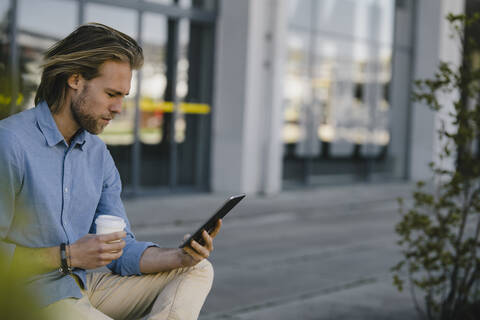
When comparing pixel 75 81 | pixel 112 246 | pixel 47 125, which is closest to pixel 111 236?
pixel 112 246

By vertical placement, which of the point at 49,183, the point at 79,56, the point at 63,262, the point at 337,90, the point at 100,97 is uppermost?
the point at 337,90

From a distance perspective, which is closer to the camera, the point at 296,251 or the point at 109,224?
the point at 109,224

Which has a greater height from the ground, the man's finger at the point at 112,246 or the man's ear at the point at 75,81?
the man's ear at the point at 75,81

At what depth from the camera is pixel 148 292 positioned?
2662 mm

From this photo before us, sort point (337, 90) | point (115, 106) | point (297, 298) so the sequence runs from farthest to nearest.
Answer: point (337, 90) < point (297, 298) < point (115, 106)

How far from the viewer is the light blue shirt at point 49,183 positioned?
227cm

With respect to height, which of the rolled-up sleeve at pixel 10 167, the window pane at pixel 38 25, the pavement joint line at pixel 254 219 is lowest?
the pavement joint line at pixel 254 219

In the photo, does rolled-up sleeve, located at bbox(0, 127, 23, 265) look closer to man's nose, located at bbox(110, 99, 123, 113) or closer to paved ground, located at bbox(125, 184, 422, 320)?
man's nose, located at bbox(110, 99, 123, 113)

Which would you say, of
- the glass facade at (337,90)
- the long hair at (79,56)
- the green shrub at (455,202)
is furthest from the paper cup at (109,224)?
the glass facade at (337,90)

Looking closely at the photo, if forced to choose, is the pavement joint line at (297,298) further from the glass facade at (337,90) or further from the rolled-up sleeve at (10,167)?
the glass facade at (337,90)

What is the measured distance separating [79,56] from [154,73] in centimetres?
1059

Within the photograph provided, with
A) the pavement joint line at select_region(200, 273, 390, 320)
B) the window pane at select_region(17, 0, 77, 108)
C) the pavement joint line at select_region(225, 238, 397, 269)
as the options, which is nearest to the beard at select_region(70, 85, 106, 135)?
the pavement joint line at select_region(200, 273, 390, 320)

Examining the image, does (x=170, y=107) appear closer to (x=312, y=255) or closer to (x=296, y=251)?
(x=296, y=251)

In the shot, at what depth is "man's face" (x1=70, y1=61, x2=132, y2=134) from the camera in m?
2.48
